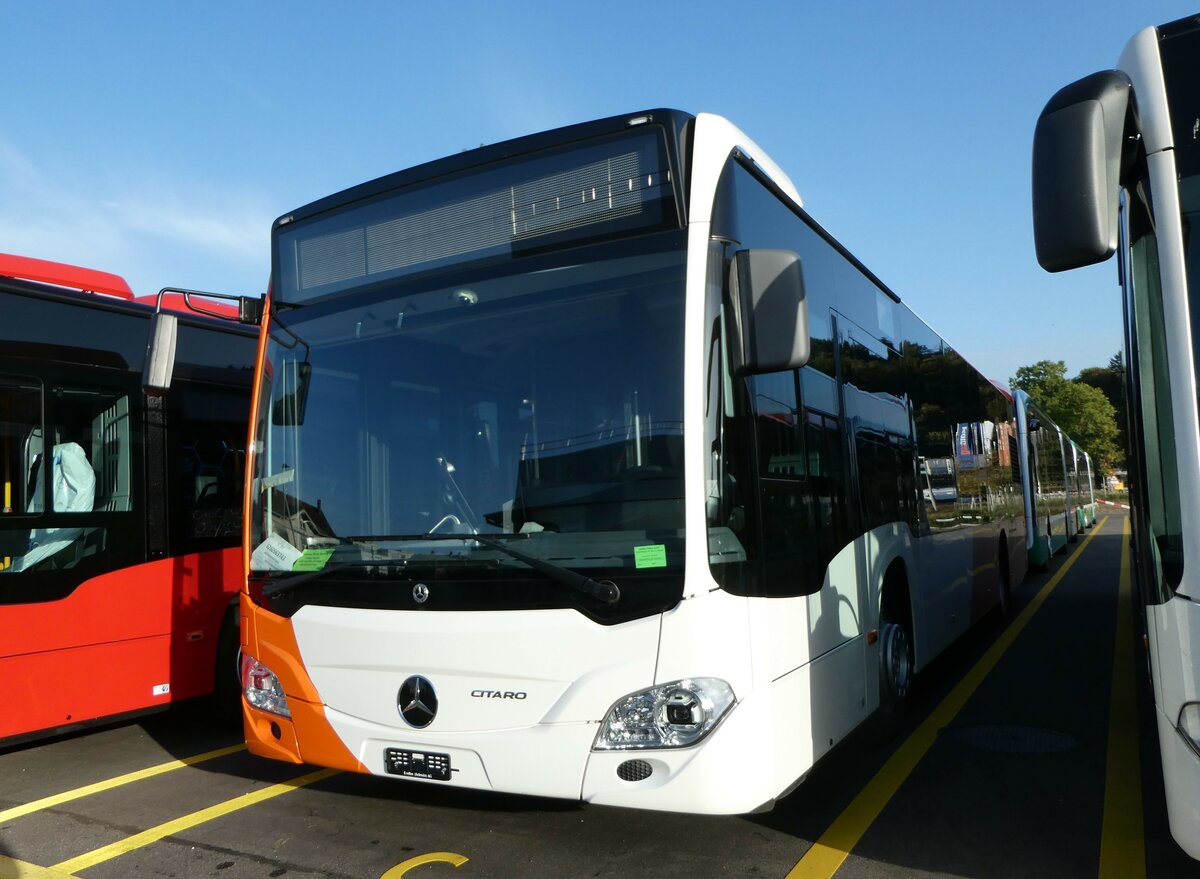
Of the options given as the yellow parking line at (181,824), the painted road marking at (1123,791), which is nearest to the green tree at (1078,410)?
the painted road marking at (1123,791)

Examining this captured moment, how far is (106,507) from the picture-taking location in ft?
20.1

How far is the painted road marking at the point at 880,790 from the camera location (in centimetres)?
410

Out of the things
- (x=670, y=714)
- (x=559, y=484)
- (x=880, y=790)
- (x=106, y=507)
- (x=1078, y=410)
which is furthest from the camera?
(x=1078, y=410)

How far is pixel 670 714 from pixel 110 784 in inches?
154

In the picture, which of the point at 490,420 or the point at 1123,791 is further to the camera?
the point at 1123,791

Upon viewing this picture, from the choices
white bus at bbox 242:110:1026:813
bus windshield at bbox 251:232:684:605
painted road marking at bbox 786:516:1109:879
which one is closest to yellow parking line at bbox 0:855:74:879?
white bus at bbox 242:110:1026:813

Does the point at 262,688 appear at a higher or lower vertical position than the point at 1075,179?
lower

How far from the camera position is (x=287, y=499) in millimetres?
4617

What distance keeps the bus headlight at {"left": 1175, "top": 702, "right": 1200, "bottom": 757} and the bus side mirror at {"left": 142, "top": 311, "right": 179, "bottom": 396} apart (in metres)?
4.64

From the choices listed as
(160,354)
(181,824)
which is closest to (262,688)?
(181,824)

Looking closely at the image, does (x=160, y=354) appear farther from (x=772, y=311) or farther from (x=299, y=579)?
(x=772, y=311)

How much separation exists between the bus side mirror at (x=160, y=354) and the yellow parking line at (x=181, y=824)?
221 centimetres

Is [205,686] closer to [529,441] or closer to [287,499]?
[287,499]

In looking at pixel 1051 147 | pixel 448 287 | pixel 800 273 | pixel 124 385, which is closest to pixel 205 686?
pixel 124 385
